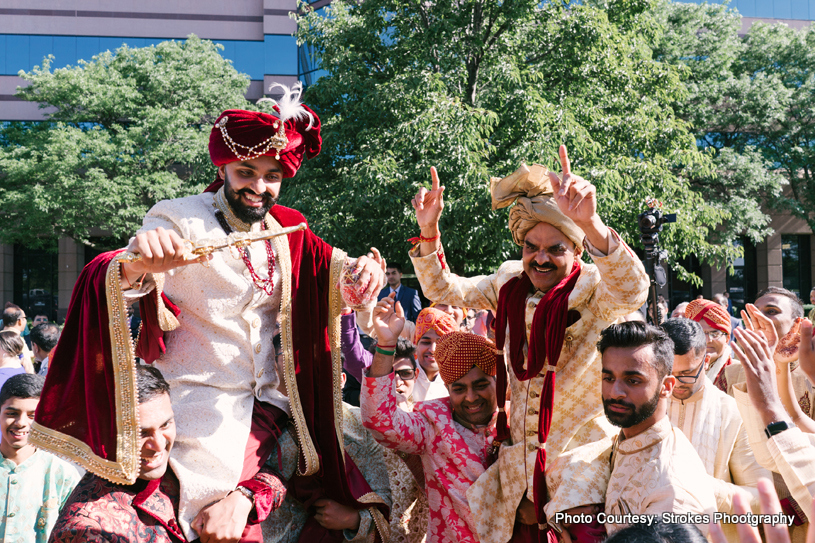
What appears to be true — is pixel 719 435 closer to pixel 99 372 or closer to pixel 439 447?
pixel 439 447

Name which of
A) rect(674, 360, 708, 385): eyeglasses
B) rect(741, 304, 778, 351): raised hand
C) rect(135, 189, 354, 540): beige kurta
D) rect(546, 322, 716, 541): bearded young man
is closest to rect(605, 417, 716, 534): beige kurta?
rect(546, 322, 716, 541): bearded young man

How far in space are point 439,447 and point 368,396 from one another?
49 cm

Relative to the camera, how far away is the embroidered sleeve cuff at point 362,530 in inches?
115

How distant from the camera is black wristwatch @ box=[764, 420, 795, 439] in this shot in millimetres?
2404

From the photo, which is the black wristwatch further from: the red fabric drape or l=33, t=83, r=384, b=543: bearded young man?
the red fabric drape

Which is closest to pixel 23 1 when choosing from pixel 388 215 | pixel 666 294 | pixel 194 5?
pixel 194 5

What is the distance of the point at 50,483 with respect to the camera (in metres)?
3.65

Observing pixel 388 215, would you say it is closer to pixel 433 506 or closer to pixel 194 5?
pixel 433 506

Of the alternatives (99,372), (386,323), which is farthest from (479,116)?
(99,372)

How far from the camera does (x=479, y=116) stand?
10.3 metres

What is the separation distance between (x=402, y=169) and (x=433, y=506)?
782 centimetres

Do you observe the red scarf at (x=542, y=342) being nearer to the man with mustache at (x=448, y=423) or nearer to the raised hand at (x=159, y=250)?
the man with mustache at (x=448, y=423)

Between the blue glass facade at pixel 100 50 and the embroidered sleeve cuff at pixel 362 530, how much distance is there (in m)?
22.5

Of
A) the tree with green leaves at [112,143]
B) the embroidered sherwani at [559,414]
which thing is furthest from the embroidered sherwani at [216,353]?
the tree with green leaves at [112,143]
